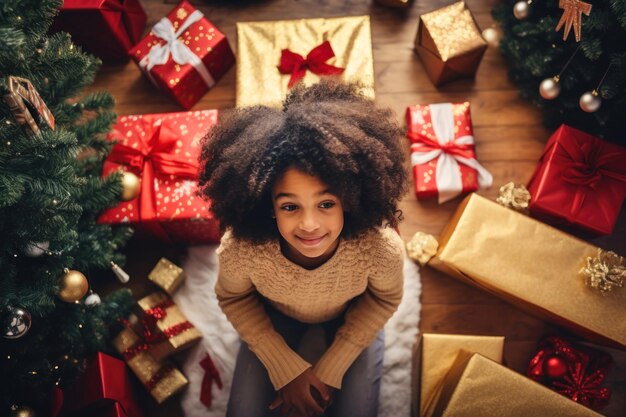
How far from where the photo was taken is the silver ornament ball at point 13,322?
113 cm

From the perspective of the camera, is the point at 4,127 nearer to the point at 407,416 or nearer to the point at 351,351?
the point at 351,351

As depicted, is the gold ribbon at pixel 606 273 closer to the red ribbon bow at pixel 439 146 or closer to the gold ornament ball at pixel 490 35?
Answer: the red ribbon bow at pixel 439 146

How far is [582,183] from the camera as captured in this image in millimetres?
1584

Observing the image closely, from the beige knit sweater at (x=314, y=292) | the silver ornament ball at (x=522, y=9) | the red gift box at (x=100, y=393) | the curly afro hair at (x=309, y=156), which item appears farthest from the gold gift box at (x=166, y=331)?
the silver ornament ball at (x=522, y=9)

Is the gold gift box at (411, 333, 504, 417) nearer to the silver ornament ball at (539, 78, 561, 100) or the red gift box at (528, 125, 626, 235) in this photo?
the red gift box at (528, 125, 626, 235)

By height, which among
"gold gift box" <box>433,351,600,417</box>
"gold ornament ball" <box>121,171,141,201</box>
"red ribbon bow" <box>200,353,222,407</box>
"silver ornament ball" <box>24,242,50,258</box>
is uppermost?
"silver ornament ball" <box>24,242,50,258</box>

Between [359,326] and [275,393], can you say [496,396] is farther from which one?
[275,393]

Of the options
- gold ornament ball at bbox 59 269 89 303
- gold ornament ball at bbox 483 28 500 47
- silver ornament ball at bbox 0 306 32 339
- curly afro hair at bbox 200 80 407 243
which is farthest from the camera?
gold ornament ball at bbox 483 28 500 47

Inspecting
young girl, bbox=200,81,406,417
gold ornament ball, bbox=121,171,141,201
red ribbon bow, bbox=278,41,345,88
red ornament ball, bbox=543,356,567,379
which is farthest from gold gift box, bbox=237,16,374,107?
red ornament ball, bbox=543,356,567,379

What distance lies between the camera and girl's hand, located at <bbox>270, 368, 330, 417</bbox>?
4.41 feet

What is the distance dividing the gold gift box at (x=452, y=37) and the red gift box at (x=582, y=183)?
46cm

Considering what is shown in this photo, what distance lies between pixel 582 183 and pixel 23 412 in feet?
6.27

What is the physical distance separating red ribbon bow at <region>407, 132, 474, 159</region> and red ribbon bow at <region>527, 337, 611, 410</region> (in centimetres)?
75

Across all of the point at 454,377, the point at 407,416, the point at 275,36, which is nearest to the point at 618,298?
the point at 454,377
